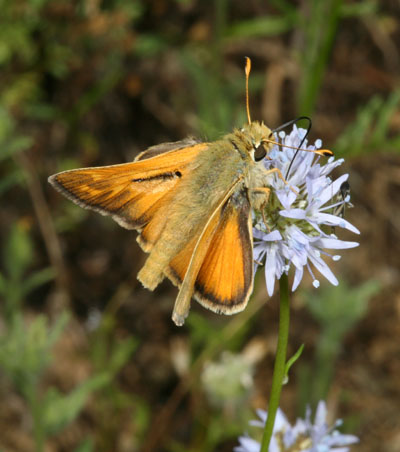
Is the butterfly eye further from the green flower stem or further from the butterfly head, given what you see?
the green flower stem

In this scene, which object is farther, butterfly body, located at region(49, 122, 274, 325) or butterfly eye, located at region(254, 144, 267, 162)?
butterfly eye, located at region(254, 144, 267, 162)

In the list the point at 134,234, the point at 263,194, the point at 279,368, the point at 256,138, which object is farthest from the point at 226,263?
the point at 134,234

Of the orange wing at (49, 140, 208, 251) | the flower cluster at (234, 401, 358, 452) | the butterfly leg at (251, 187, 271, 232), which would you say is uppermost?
the orange wing at (49, 140, 208, 251)

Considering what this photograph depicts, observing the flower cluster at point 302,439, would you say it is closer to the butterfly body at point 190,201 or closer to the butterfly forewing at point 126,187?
the butterfly body at point 190,201

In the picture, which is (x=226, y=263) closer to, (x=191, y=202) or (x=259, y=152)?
(x=191, y=202)

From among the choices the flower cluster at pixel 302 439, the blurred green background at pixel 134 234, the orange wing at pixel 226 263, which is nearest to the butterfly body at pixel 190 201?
the orange wing at pixel 226 263

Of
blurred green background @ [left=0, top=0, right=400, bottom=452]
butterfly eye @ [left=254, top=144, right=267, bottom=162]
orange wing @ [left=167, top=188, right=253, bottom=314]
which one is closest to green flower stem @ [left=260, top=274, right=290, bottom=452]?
orange wing @ [left=167, top=188, right=253, bottom=314]

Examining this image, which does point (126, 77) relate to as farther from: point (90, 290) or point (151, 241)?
point (151, 241)

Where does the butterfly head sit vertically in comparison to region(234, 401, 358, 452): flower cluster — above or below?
above
